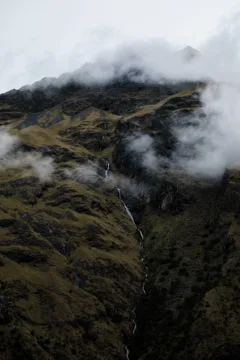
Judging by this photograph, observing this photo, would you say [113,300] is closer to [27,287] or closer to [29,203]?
[27,287]

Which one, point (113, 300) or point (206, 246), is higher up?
point (206, 246)

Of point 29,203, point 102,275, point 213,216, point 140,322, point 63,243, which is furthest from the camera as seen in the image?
point 29,203

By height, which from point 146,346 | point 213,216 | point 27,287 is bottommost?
point 146,346

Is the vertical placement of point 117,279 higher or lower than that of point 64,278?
lower

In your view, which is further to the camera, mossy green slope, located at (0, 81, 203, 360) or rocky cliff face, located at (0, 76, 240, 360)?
rocky cliff face, located at (0, 76, 240, 360)

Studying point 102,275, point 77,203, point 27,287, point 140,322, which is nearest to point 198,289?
point 140,322

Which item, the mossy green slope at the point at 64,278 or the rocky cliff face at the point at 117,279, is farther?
the rocky cliff face at the point at 117,279

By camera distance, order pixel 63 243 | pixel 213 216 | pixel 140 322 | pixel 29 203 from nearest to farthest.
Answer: pixel 140 322, pixel 63 243, pixel 213 216, pixel 29 203

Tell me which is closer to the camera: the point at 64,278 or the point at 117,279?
the point at 64,278

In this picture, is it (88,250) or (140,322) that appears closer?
(140,322)
